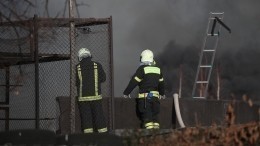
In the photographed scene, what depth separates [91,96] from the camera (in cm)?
1366

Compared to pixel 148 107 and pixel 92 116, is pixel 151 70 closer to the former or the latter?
pixel 148 107

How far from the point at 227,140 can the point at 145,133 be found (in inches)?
42.7

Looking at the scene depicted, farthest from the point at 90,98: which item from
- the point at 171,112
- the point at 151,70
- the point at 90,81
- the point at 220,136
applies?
the point at 220,136

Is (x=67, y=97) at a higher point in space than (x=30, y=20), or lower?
lower


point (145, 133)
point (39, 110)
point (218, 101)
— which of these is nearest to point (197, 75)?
point (218, 101)

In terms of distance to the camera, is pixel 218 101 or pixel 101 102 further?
pixel 218 101

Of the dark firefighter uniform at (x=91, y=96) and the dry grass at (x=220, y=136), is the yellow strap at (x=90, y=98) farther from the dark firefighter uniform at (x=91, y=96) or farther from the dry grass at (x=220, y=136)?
the dry grass at (x=220, y=136)

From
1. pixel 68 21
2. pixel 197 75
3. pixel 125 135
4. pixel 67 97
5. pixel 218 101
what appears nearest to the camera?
pixel 125 135

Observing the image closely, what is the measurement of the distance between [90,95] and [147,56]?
1.48 metres

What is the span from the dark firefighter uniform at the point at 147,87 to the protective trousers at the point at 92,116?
106 cm

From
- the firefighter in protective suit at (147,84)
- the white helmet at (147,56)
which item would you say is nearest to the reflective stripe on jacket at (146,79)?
the firefighter in protective suit at (147,84)

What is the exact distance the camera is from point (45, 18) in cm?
1223

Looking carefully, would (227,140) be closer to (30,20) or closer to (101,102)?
(30,20)


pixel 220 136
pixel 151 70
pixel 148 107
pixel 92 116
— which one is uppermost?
pixel 151 70
